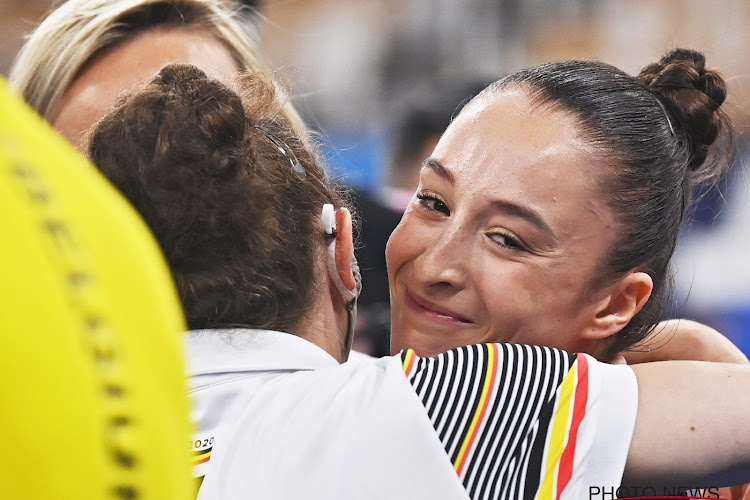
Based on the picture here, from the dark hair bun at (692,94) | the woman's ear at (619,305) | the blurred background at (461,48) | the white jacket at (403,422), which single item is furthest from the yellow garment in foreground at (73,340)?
the blurred background at (461,48)

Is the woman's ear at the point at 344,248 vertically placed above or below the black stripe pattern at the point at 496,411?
above

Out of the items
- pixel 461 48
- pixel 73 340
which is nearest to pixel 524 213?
pixel 73 340

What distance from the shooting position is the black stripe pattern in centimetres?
76

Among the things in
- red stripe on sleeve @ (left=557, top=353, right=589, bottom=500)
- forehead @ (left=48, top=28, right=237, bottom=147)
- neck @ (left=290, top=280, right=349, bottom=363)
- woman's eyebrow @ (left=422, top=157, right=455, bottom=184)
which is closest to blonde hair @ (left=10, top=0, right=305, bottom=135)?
forehead @ (left=48, top=28, right=237, bottom=147)

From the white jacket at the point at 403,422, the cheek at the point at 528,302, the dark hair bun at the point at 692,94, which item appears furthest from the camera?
the dark hair bun at the point at 692,94

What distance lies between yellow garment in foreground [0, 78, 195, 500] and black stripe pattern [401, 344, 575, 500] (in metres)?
0.46

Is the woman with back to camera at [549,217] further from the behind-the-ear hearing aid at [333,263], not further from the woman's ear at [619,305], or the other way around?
the behind-the-ear hearing aid at [333,263]

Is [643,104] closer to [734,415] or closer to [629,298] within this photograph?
[629,298]

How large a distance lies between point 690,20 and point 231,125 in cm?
335

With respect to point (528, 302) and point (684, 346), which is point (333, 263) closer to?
point (528, 302)

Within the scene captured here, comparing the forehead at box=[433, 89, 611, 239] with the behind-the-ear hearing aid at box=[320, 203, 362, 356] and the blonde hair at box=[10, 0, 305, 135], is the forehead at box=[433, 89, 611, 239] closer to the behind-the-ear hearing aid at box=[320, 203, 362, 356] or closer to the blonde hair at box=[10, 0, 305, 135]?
the behind-the-ear hearing aid at box=[320, 203, 362, 356]

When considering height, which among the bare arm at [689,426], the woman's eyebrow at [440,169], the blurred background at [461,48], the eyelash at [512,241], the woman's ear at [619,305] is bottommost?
the blurred background at [461,48]

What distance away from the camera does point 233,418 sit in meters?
0.78

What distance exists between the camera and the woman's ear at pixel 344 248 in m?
0.93
